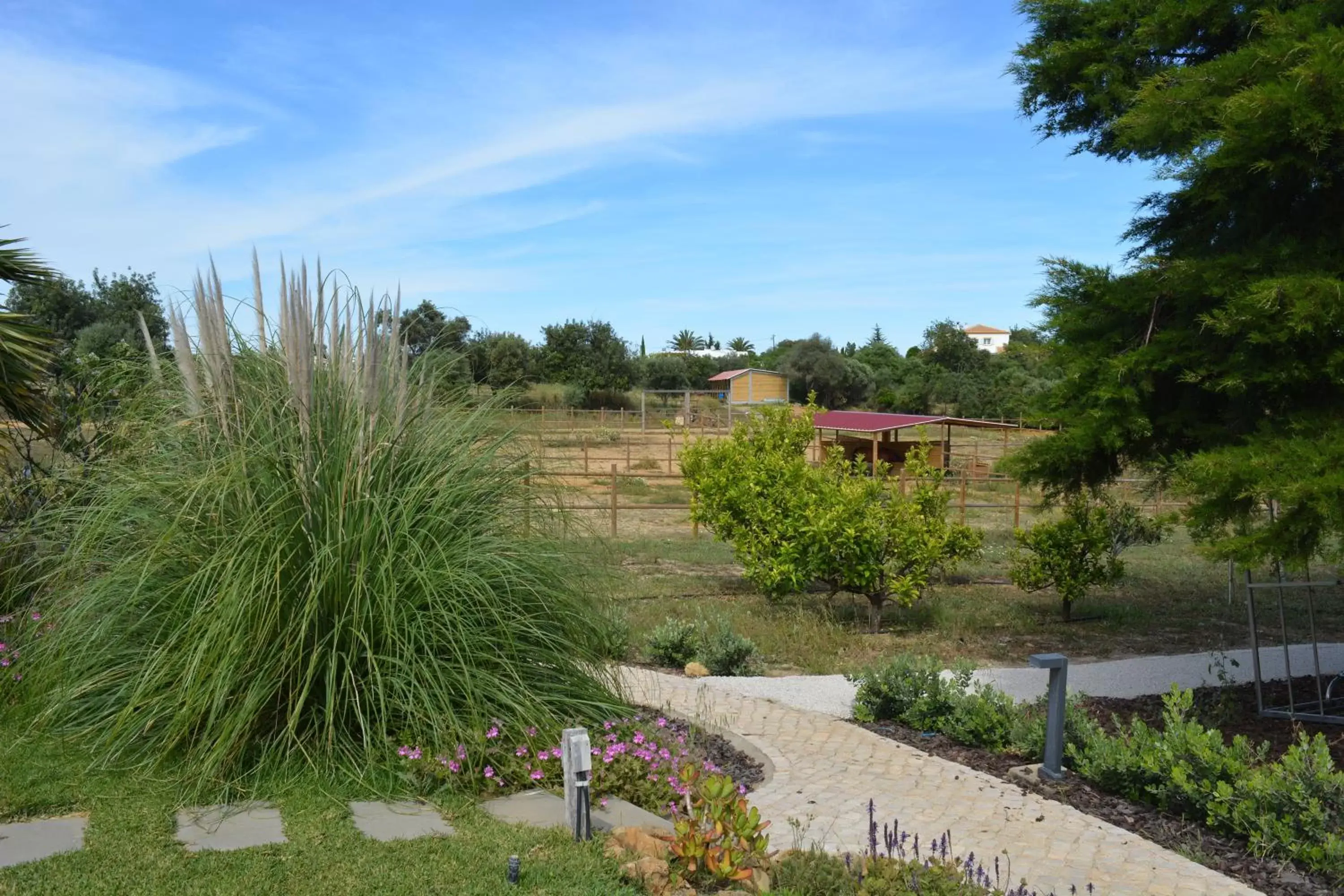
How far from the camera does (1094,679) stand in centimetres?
796

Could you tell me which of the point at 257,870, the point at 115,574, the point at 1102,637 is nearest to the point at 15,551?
the point at 115,574

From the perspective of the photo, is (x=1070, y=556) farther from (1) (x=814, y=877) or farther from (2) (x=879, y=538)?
(1) (x=814, y=877)

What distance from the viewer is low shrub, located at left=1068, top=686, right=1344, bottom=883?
14.4 ft

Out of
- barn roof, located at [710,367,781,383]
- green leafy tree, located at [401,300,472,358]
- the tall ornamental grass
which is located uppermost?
barn roof, located at [710,367,781,383]

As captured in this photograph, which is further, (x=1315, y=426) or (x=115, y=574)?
(x=1315, y=426)

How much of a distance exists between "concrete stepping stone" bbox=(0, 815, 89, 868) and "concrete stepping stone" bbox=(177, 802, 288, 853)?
35cm

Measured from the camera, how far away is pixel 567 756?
400 cm

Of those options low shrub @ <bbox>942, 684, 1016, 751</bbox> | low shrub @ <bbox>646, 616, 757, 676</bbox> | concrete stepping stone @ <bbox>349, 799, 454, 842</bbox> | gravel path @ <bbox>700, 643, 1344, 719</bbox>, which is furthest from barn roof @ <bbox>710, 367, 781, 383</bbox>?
concrete stepping stone @ <bbox>349, 799, 454, 842</bbox>

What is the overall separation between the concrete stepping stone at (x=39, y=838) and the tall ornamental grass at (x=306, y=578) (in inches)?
17.5

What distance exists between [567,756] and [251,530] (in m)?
1.73

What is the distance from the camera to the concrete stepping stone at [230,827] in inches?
153

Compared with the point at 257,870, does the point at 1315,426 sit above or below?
above

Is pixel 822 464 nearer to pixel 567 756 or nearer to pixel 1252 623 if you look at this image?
pixel 1252 623

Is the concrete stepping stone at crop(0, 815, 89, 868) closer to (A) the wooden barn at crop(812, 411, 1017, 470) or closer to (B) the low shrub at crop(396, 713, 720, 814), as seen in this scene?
(B) the low shrub at crop(396, 713, 720, 814)
